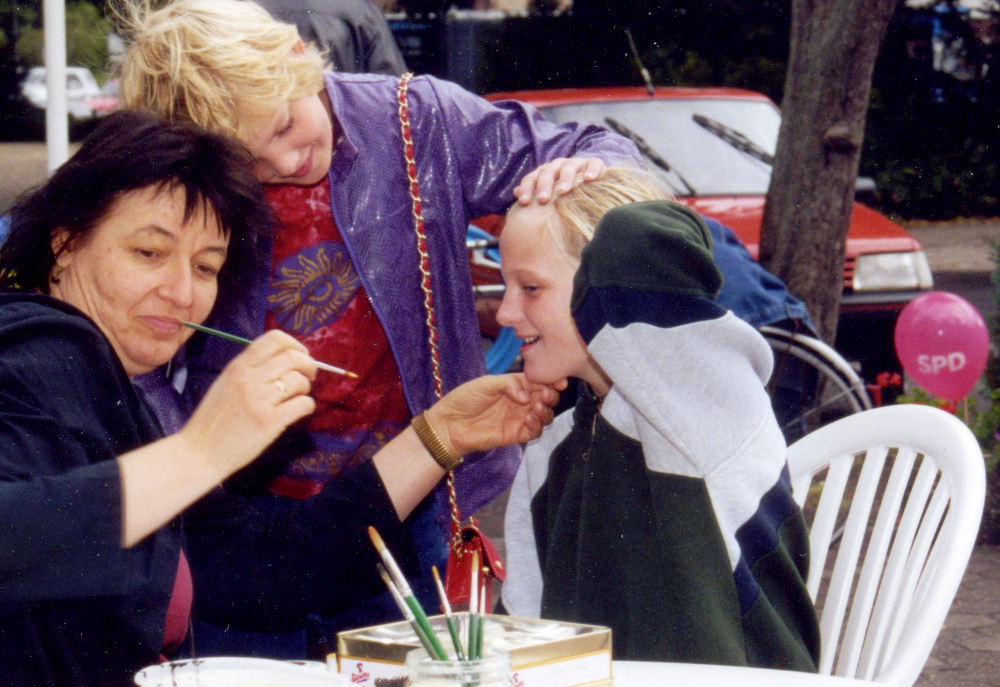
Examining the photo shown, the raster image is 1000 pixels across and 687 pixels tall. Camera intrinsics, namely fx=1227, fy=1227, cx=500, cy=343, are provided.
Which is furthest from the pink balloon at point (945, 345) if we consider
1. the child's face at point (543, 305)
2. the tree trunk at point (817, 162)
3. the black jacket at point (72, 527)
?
the black jacket at point (72, 527)

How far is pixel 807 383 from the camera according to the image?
5.03 meters

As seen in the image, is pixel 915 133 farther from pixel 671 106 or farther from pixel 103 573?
pixel 103 573

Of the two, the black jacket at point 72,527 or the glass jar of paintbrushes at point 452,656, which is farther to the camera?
the black jacket at point 72,527

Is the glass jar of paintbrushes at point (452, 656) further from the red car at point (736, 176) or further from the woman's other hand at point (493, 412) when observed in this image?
the red car at point (736, 176)

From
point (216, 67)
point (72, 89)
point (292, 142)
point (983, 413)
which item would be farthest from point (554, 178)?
point (72, 89)

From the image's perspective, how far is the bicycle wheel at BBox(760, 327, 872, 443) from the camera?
4.82m

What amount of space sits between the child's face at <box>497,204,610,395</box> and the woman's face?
1.86 feet

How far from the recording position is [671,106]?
20.9 feet

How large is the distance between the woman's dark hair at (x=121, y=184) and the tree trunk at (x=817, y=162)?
13.4ft

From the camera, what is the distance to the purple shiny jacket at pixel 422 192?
2.34m

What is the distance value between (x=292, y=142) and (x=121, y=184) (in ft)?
1.90

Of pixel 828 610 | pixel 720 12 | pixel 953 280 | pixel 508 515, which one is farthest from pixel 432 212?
pixel 720 12

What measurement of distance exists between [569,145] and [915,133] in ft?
50.8

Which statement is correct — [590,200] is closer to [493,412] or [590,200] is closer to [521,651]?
[493,412]
